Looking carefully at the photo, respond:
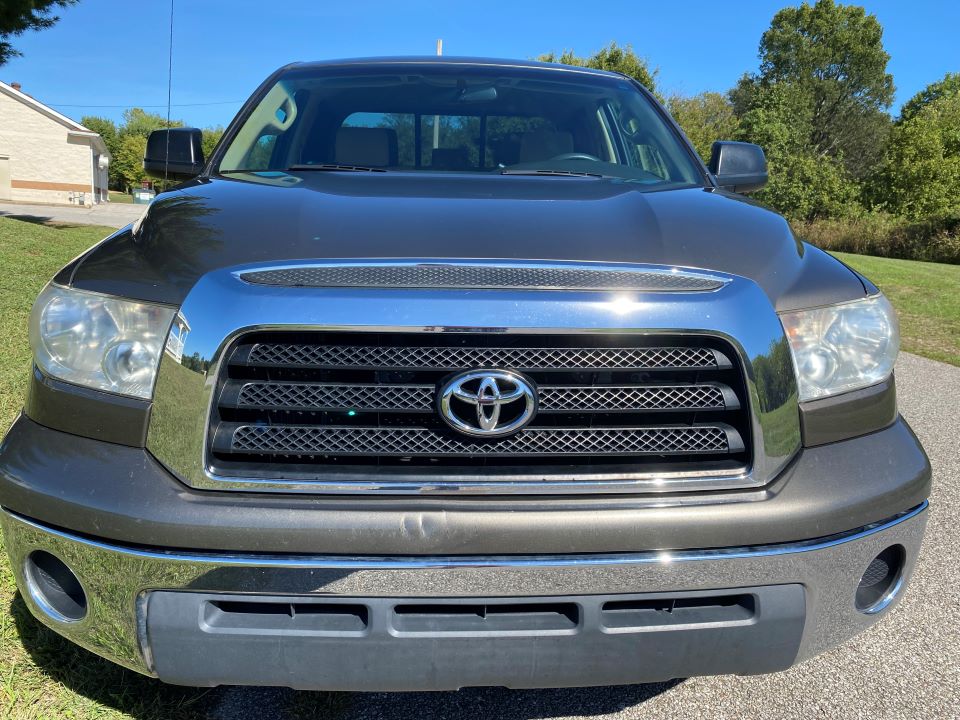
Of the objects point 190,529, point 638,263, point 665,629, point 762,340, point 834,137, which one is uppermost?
point 834,137

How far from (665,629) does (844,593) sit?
1.45 feet

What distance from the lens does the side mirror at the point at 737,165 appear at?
10.6ft

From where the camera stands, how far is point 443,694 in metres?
2.31

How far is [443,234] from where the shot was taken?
1844 millimetres

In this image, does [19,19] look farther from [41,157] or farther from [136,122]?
[136,122]

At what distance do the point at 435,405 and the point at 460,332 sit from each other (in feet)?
0.54

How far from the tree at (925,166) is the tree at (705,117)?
963cm

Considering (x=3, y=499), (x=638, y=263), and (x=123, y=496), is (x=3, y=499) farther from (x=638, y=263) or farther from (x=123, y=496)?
(x=638, y=263)

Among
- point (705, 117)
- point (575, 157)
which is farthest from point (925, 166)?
point (575, 157)

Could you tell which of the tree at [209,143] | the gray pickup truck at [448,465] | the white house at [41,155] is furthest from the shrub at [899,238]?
the white house at [41,155]

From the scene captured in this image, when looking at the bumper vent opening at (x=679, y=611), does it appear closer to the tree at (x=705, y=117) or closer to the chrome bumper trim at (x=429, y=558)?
the chrome bumper trim at (x=429, y=558)

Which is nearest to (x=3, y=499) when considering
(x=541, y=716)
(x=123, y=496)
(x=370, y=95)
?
(x=123, y=496)

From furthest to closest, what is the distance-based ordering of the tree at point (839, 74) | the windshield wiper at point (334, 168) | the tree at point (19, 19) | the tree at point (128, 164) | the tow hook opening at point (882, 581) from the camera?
the tree at point (128, 164), the tree at point (839, 74), the tree at point (19, 19), the windshield wiper at point (334, 168), the tow hook opening at point (882, 581)

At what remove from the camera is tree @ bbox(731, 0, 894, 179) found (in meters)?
56.9
